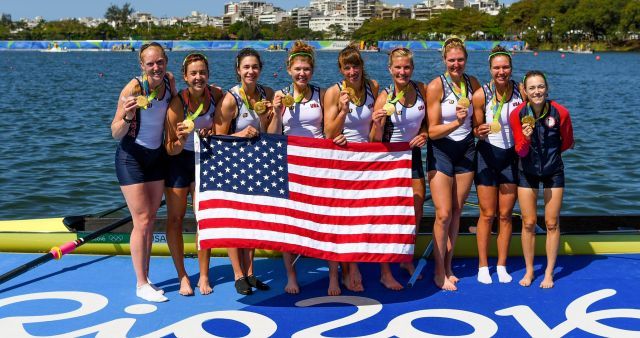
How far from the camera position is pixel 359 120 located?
570 centimetres

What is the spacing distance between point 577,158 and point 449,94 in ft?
38.9

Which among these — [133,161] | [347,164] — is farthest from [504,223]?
[133,161]

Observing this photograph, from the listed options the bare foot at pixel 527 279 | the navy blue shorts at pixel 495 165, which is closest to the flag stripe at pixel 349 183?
the navy blue shorts at pixel 495 165

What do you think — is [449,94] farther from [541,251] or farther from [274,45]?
[274,45]

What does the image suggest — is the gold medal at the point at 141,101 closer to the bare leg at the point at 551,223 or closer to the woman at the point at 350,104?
the woman at the point at 350,104

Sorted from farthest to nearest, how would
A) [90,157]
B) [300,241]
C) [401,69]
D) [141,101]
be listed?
[90,157] → [300,241] → [401,69] → [141,101]

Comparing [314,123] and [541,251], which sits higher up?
[314,123]

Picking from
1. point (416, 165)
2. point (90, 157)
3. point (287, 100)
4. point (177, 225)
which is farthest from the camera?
point (90, 157)

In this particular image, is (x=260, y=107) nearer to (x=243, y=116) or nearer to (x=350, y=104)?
(x=243, y=116)

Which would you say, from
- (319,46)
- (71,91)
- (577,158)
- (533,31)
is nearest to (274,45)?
(319,46)

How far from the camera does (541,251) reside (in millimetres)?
6914

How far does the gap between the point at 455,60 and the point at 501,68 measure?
16.2 inches

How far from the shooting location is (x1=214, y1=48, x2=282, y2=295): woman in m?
5.52

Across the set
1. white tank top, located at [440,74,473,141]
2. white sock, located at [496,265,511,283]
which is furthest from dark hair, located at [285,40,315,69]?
white sock, located at [496,265,511,283]
